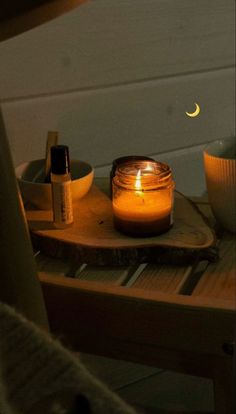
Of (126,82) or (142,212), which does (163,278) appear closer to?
(142,212)

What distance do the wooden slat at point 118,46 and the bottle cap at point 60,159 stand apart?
0.22 metres

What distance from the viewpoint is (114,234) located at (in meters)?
0.73

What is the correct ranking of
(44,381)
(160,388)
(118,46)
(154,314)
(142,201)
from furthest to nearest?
(160,388) < (118,46) < (142,201) < (154,314) < (44,381)

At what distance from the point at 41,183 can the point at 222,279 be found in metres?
0.25

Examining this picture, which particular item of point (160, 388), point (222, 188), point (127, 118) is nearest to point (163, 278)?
point (222, 188)

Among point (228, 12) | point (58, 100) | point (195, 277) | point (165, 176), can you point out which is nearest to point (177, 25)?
point (228, 12)

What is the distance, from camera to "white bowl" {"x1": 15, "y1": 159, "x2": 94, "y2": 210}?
2.55ft

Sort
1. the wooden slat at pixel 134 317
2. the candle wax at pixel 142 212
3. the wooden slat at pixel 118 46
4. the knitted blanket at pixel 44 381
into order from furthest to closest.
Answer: the wooden slat at pixel 118 46, the candle wax at pixel 142 212, the wooden slat at pixel 134 317, the knitted blanket at pixel 44 381

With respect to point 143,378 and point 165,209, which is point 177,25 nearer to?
point 165,209

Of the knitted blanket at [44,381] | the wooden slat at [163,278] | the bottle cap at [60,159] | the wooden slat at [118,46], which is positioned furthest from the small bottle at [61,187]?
the knitted blanket at [44,381]

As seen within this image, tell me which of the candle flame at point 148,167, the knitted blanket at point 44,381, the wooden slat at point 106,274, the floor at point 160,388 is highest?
the knitted blanket at point 44,381

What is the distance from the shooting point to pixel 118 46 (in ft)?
3.31

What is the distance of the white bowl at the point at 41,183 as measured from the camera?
78 centimetres

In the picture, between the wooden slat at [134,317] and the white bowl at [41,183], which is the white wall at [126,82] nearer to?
the white bowl at [41,183]
